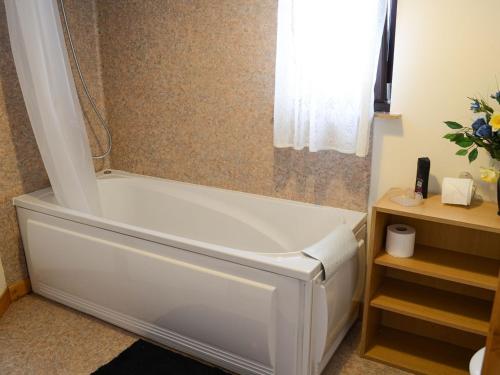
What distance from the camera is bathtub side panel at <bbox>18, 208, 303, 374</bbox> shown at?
169 centimetres

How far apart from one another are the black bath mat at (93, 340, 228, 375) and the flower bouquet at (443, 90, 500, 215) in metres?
1.38

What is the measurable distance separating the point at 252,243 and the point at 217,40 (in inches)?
45.7

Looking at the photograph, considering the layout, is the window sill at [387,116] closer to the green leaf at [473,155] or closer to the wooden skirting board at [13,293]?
the green leaf at [473,155]

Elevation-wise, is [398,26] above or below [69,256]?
above

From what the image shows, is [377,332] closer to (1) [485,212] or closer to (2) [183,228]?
(1) [485,212]

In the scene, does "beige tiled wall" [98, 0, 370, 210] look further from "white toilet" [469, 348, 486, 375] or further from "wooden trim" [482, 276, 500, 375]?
"wooden trim" [482, 276, 500, 375]

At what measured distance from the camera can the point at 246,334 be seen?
69.5 inches

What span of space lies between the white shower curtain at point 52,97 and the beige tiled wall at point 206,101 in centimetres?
56

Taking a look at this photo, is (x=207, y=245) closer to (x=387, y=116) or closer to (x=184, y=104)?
(x=387, y=116)

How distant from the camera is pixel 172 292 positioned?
191 centimetres

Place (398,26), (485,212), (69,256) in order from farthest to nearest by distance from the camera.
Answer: (69,256) < (398,26) < (485,212)

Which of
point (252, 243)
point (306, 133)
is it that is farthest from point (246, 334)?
point (306, 133)

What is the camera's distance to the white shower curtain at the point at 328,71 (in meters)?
1.88

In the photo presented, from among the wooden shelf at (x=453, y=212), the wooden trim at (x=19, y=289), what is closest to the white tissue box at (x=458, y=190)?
the wooden shelf at (x=453, y=212)
